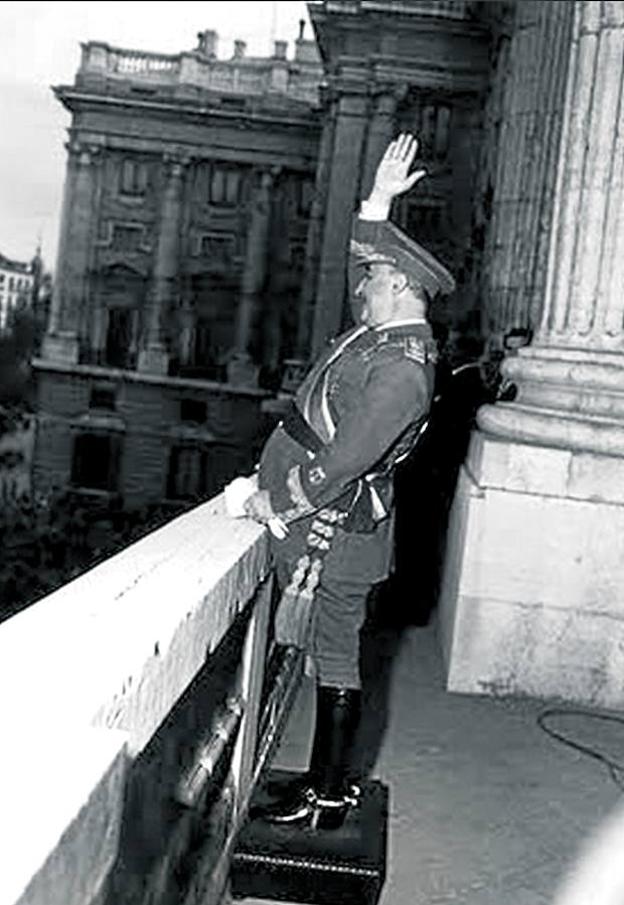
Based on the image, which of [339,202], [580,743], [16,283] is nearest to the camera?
[580,743]

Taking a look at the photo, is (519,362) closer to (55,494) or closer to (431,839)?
(431,839)

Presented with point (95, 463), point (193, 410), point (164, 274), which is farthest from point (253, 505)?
point (164, 274)

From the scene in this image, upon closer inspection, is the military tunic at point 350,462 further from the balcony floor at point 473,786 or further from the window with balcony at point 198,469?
the window with balcony at point 198,469

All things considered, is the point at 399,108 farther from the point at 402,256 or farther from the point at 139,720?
the point at 139,720

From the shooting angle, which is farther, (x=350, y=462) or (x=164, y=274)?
(x=164, y=274)

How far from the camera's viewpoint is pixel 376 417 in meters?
3.42

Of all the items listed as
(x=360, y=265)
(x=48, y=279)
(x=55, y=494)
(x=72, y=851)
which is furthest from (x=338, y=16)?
(x=48, y=279)

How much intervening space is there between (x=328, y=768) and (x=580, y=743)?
1.90 meters

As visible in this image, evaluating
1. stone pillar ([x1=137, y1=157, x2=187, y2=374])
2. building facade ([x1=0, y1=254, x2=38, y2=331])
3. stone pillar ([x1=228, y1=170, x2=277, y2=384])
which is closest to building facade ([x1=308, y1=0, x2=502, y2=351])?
stone pillar ([x1=228, y1=170, x2=277, y2=384])

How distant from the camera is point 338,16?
35.9 meters

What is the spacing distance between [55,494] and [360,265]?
50.5 m

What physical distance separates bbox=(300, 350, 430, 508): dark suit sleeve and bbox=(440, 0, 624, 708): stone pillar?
8.36 ft

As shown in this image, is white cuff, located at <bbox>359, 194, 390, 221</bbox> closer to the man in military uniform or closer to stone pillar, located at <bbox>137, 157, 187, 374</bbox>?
the man in military uniform

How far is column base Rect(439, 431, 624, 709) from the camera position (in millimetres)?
5883
